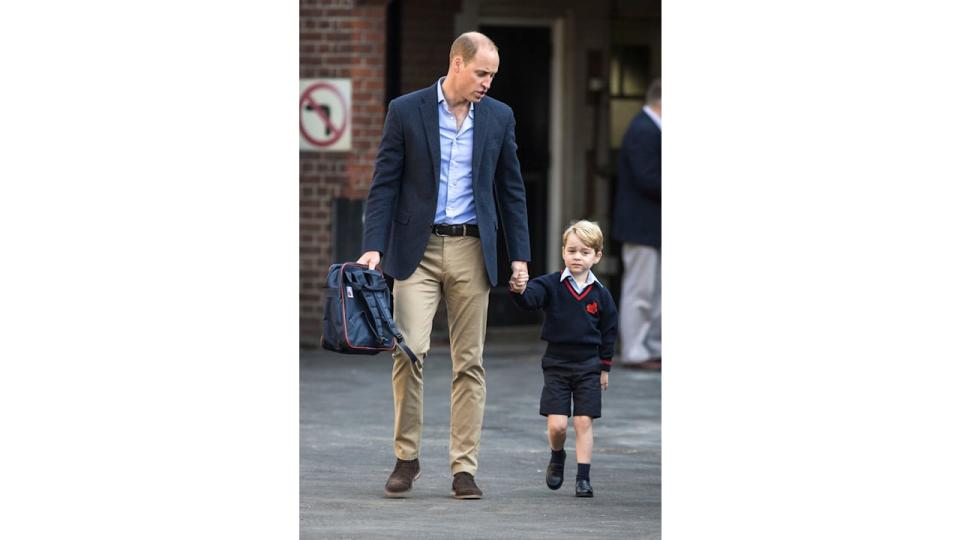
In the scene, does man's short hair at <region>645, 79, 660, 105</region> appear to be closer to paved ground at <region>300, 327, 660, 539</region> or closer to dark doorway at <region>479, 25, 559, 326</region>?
paved ground at <region>300, 327, 660, 539</region>

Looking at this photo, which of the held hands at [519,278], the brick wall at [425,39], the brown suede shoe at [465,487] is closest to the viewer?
the held hands at [519,278]

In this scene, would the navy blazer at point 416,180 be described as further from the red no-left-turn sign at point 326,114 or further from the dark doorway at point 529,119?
the dark doorway at point 529,119

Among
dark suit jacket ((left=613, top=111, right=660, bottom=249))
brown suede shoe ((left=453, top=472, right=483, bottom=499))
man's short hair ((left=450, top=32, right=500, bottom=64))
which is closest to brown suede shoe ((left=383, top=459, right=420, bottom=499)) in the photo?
brown suede shoe ((left=453, top=472, right=483, bottom=499))

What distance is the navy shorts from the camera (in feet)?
27.2

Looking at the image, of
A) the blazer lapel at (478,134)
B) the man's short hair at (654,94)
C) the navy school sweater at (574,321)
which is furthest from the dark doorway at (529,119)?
the blazer lapel at (478,134)

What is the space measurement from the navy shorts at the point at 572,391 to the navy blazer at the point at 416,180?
49cm

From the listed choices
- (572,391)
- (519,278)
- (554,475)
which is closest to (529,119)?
(572,391)

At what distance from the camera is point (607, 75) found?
15.3 m

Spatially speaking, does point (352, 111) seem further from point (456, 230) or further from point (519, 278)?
point (519, 278)

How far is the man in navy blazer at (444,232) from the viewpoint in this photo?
8047 millimetres

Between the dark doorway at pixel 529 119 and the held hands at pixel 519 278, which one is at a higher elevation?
A: the dark doorway at pixel 529 119

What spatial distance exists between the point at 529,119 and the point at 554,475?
7081mm
